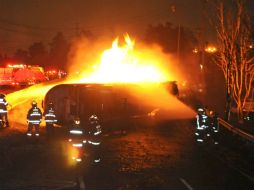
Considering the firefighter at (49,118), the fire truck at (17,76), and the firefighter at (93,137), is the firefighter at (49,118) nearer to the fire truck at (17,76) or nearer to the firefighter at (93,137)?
the firefighter at (93,137)

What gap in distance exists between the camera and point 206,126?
56.6 feet

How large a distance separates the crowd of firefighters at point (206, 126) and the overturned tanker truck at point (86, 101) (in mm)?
4719

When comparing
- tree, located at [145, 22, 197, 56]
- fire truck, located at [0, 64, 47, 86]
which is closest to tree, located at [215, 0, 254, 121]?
fire truck, located at [0, 64, 47, 86]

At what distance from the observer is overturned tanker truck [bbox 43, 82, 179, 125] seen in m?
19.8

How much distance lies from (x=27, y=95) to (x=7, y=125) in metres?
11.3

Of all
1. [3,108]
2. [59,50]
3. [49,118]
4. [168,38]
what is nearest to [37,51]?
[59,50]

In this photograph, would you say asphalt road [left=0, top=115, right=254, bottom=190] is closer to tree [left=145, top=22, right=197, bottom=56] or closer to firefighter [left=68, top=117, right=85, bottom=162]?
firefighter [left=68, top=117, right=85, bottom=162]

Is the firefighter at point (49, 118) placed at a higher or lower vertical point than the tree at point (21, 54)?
lower

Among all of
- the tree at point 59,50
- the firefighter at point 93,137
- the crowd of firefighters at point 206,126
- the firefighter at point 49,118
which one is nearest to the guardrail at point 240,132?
the crowd of firefighters at point 206,126

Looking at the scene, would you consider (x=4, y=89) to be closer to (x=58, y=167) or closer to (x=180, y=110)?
(x=180, y=110)

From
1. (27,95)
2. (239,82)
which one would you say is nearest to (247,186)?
(239,82)

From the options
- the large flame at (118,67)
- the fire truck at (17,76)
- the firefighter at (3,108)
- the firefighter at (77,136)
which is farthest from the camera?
the fire truck at (17,76)

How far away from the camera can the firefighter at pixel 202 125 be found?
17.1 meters

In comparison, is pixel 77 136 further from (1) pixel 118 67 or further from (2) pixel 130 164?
(1) pixel 118 67
